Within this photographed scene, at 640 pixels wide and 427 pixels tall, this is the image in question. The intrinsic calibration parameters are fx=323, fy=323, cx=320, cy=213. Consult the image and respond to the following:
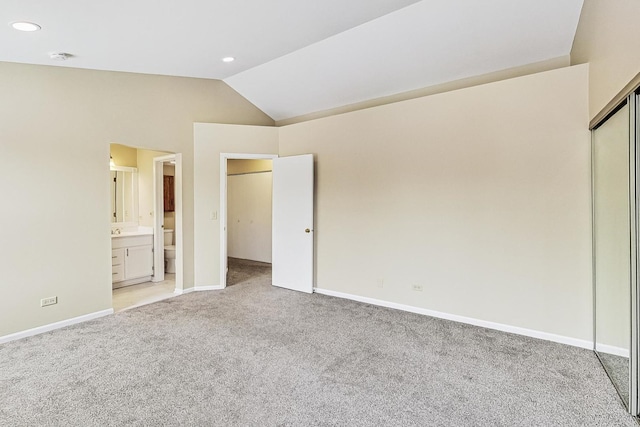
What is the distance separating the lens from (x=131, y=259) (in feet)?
16.6

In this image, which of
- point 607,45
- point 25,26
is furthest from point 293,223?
point 607,45

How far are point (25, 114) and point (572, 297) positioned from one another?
555cm

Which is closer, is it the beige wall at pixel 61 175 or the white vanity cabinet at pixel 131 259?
the beige wall at pixel 61 175

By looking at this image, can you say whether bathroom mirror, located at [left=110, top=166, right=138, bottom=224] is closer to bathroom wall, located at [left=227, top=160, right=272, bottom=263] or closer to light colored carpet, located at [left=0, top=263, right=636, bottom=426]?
light colored carpet, located at [left=0, top=263, right=636, bottom=426]

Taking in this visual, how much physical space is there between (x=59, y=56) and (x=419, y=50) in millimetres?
3714

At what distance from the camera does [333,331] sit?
3338 millimetres

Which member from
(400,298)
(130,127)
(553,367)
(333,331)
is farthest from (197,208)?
(553,367)

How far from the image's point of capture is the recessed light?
2559mm

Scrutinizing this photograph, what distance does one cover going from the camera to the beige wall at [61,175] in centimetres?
314

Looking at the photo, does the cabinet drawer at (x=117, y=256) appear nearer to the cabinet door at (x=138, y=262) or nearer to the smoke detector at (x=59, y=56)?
the cabinet door at (x=138, y=262)

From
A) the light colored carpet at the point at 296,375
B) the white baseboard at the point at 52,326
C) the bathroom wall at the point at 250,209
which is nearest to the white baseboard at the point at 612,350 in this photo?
the light colored carpet at the point at 296,375

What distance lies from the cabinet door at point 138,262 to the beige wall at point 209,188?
112 centimetres

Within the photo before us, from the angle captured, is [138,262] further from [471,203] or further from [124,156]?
[471,203]

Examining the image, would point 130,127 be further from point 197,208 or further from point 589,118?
point 589,118
